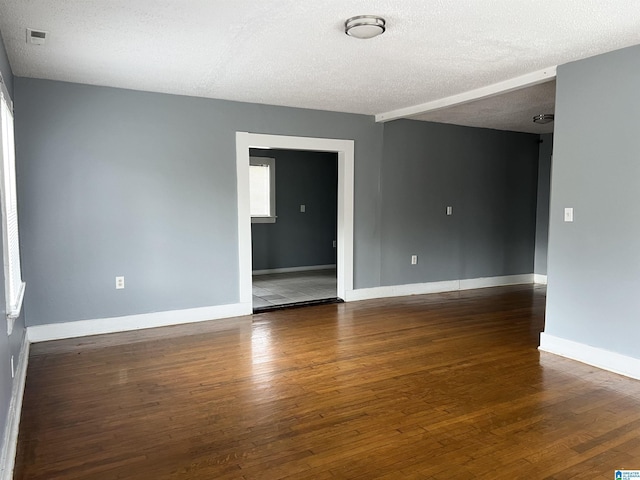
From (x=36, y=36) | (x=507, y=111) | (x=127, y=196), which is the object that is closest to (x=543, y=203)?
(x=507, y=111)

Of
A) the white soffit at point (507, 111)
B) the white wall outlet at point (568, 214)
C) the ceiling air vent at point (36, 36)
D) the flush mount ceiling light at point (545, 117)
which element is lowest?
the white wall outlet at point (568, 214)

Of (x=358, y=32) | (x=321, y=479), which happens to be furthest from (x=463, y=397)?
(x=358, y=32)

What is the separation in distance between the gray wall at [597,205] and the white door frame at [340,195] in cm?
242

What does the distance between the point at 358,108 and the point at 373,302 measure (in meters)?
2.28

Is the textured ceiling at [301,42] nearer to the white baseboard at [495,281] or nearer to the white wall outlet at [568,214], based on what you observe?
the white wall outlet at [568,214]

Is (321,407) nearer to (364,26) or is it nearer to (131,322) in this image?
(364,26)

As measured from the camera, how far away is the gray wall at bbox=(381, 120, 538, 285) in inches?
233

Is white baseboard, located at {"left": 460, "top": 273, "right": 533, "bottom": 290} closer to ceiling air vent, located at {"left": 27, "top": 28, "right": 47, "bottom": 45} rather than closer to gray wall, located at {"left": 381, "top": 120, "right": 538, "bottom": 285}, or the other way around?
gray wall, located at {"left": 381, "top": 120, "right": 538, "bottom": 285}

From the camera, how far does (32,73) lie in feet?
12.4

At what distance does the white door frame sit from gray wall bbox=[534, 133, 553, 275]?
3.33m

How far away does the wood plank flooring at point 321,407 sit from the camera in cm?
215

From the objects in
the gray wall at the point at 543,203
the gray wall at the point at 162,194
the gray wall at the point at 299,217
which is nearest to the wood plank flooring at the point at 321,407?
the gray wall at the point at 162,194

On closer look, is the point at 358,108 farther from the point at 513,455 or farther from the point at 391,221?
the point at 513,455

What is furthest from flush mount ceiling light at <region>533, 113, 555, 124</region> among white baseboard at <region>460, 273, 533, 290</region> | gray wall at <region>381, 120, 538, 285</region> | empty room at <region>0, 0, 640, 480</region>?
white baseboard at <region>460, 273, 533, 290</region>
